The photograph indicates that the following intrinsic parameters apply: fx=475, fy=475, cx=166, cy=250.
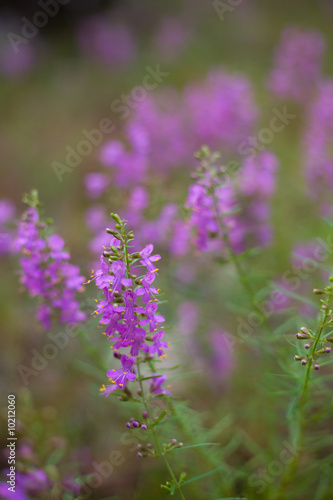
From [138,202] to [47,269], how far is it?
4.24 ft

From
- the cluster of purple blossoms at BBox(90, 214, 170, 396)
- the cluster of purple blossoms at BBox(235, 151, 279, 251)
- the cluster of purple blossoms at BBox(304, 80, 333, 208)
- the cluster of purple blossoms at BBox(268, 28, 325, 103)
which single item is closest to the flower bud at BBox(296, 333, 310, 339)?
the cluster of purple blossoms at BBox(90, 214, 170, 396)

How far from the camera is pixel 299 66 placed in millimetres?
6918

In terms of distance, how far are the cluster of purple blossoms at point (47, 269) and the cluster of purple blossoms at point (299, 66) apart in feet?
17.5

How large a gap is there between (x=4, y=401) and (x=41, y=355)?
681 millimetres

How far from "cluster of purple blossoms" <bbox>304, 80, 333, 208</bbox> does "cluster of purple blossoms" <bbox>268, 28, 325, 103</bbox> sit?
127cm

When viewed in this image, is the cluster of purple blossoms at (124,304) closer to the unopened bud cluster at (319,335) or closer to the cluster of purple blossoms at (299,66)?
the unopened bud cluster at (319,335)

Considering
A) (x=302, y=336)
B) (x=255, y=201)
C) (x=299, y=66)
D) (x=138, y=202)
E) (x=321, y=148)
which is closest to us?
(x=302, y=336)

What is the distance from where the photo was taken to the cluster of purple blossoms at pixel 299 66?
6.81 m

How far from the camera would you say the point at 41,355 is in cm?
555

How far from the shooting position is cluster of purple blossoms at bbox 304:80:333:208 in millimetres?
4969

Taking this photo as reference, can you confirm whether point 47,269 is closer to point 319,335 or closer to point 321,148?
point 319,335

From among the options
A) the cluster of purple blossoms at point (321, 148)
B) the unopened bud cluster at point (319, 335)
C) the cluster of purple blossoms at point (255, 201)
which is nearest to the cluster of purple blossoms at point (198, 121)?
the cluster of purple blossoms at point (321, 148)

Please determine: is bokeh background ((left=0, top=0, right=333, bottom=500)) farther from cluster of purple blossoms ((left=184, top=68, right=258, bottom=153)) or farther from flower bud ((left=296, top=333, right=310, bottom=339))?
flower bud ((left=296, top=333, right=310, bottom=339))

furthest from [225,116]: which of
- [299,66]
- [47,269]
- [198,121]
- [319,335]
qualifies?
[319,335]
